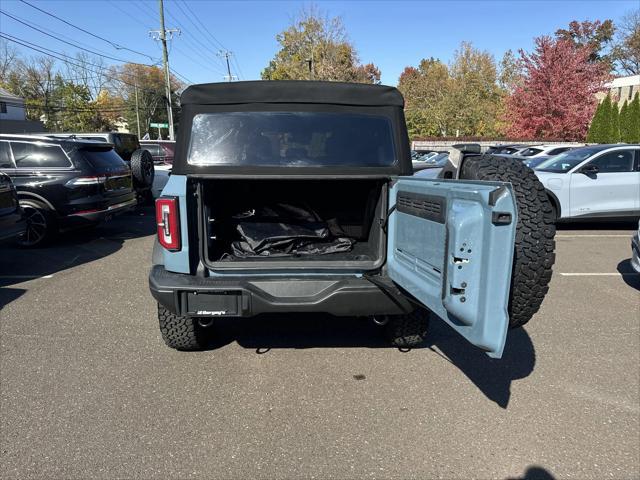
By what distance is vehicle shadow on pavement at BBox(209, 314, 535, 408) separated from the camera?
3350mm

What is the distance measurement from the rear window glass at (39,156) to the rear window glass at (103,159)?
327mm

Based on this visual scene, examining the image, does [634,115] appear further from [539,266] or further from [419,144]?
[539,266]

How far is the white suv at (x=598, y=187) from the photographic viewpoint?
860 cm

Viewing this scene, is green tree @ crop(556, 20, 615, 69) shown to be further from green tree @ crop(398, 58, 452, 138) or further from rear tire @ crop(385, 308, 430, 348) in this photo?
rear tire @ crop(385, 308, 430, 348)

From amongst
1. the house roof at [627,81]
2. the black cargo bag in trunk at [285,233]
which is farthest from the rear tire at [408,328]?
the house roof at [627,81]

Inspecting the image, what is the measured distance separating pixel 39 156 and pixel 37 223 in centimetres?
109

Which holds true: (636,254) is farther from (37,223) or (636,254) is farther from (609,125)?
(609,125)

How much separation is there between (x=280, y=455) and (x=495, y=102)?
44918 millimetres

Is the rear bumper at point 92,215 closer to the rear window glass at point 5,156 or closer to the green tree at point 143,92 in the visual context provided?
the rear window glass at point 5,156

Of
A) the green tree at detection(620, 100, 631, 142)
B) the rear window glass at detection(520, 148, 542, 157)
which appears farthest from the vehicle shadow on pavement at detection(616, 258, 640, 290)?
the green tree at detection(620, 100, 631, 142)

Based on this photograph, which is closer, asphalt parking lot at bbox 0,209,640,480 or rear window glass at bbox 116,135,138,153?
asphalt parking lot at bbox 0,209,640,480

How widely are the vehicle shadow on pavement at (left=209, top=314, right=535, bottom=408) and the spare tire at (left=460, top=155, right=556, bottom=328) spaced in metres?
0.87

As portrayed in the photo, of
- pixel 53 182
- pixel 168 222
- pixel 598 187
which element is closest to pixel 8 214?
pixel 53 182

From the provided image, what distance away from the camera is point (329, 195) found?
4.23 m
